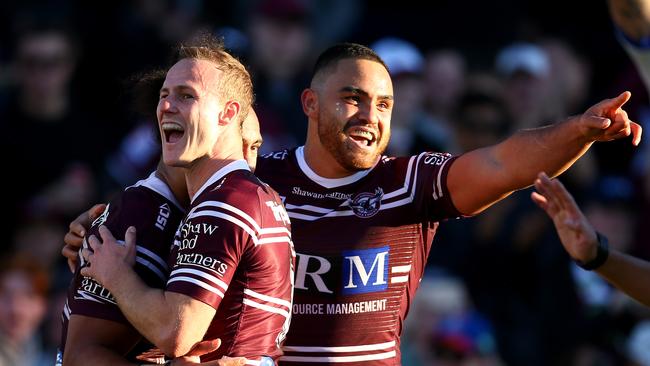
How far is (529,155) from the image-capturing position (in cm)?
Result: 614

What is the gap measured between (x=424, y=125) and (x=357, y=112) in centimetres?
421

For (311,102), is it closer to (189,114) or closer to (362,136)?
(362,136)

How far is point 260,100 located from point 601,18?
3.39m

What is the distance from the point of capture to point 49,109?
1102 cm

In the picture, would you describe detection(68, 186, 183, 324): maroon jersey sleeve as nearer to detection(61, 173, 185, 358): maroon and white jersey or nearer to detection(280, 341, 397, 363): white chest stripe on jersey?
detection(61, 173, 185, 358): maroon and white jersey

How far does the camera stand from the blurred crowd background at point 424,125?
9.62m

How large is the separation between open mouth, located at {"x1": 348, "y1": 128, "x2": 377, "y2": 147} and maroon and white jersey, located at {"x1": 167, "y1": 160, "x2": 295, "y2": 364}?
976 millimetres

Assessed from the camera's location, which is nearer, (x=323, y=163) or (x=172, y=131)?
(x=172, y=131)

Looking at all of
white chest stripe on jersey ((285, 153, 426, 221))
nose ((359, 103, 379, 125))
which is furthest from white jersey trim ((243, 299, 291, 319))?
nose ((359, 103, 379, 125))

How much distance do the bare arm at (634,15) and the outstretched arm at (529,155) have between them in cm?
63

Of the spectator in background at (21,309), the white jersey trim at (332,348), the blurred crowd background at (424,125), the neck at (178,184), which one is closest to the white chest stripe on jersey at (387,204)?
the white jersey trim at (332,348)

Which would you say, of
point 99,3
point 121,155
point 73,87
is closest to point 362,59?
point 121,155

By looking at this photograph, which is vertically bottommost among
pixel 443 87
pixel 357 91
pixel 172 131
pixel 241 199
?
pixel 241 199

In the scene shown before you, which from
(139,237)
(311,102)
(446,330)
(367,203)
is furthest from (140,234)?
(446,330)
